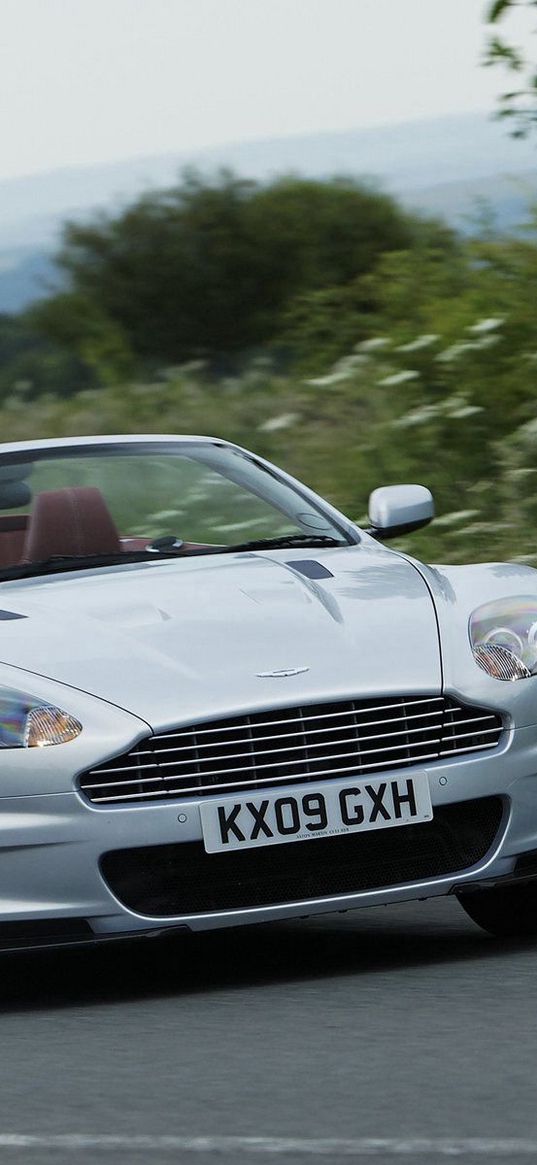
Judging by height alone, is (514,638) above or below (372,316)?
above

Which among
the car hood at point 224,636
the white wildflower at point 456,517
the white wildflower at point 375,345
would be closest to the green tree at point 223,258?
the white wildflower at point 375,345

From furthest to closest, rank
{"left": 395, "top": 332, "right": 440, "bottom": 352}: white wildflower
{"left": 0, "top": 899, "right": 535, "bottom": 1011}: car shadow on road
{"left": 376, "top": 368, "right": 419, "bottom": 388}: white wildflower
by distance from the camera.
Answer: {"left": 395, "top": 332, "right": 440, "bottom": 352}: white wildflower
{"left": 376, "top": 368, "right": 419, "bottom": 388}: white wildflower
{"left": 0, "top": 899, "right": 535, "bottom": 1011}: car shadow on road

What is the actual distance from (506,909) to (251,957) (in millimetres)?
647

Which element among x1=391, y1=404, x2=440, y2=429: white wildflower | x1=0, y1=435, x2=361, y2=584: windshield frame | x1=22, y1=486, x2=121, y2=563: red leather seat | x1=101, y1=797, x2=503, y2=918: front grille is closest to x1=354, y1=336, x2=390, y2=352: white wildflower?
x1=391, y1=404, x2=440, y2=429: white wildflower

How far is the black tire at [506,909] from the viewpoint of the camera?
5332 millimetres

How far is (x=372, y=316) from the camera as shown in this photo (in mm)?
17359

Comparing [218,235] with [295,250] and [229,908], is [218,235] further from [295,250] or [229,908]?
[229,908]

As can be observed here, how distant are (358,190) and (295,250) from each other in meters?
1.54

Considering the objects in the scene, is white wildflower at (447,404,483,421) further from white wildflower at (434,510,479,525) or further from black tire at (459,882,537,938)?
black tire at (459,882,537,938)

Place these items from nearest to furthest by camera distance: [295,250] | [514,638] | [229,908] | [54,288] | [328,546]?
[229,908], [514,638], [328,546], [295,250], [54,288]

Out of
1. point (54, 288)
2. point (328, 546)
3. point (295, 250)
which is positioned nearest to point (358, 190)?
point (295, 250)

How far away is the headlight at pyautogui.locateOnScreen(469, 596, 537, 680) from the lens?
17.0 feet

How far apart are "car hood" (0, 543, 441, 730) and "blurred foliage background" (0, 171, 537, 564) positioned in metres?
6.22

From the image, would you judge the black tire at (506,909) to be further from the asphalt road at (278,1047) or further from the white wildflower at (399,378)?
the white wildflower at (399,378)
